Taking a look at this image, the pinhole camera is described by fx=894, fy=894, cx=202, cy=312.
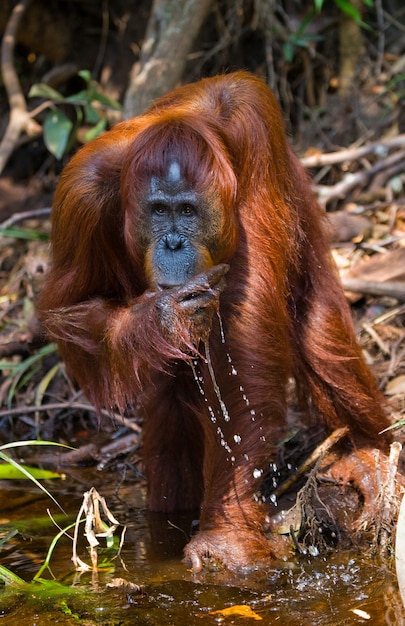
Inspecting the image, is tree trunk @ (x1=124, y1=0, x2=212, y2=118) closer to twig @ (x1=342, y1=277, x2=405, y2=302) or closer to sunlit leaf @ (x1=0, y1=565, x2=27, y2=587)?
twig @ (x1=342, y1=277, x2=405, y2=302)

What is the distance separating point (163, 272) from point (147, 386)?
0.79 m

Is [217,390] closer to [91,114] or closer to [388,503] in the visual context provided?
[388,503]

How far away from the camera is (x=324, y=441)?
11.7ft

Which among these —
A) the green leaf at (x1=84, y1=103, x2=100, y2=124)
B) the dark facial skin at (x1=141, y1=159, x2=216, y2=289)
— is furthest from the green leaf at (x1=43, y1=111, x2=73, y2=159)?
the dark facial skin at (x1=141, y1=159, x2=216, y2=289)

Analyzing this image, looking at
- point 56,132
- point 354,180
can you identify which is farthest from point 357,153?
point 56,132

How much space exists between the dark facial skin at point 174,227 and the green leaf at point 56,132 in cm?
321

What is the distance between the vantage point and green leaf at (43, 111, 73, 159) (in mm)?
6137

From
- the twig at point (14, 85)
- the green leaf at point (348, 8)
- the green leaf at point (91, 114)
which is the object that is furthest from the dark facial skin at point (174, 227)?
the green leaf at point (348, 8)

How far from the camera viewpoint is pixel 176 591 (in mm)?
2820

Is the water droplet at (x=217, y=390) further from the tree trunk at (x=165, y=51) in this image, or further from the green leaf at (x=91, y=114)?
the green leaf at (x=91, y=114)

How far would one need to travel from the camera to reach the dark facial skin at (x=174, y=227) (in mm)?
2939

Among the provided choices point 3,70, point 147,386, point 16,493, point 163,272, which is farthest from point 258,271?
point 3,70

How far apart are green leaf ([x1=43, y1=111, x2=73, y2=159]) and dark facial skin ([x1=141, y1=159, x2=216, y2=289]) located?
321 cm

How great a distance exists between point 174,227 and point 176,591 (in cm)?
117
